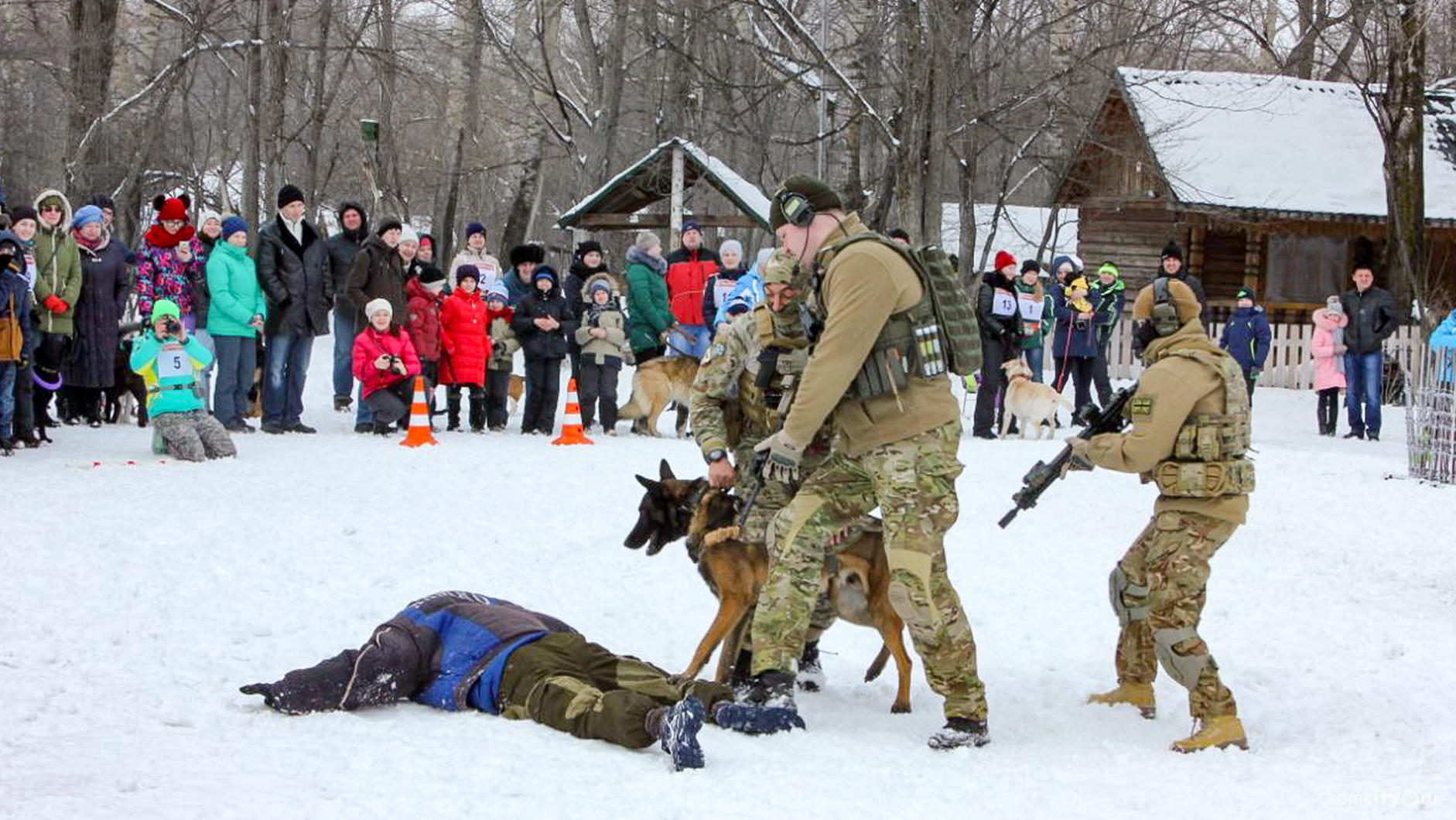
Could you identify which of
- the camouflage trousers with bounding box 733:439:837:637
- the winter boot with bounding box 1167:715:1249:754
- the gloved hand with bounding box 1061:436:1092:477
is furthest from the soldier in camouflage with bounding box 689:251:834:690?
the winter boot with bounding box 1167:715:1249:754

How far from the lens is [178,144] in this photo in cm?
3841

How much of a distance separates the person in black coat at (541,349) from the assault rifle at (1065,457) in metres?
8.65

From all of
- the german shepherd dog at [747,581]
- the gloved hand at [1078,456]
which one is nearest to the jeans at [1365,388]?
the gloved hand at [1078,456]

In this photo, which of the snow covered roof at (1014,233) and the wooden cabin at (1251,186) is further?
the snow covered roof at (1014,233)

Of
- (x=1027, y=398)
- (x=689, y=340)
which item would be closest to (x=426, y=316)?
(x=689, y=340)

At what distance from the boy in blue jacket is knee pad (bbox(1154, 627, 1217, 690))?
515 inches

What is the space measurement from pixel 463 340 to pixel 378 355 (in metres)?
1.15

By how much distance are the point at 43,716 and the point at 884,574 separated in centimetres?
314

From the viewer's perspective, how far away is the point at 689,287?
15672 mm

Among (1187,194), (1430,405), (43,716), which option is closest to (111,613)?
(43,716)

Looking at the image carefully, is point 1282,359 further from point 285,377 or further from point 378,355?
point 285,377

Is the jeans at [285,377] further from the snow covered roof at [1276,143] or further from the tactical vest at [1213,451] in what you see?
the snow covered roof at [1276,143]

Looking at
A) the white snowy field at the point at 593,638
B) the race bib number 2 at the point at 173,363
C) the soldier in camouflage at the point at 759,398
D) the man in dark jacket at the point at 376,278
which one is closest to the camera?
the white snowy field at the point at 593,638

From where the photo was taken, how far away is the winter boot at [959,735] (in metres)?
5.32
